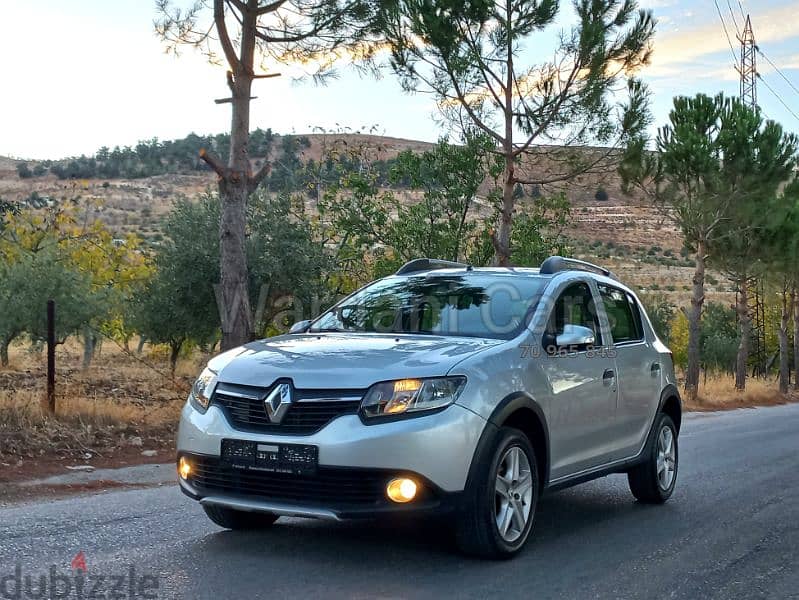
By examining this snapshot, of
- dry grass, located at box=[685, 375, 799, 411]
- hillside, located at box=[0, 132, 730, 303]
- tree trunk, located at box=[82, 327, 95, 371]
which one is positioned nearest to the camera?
dry grass, located at box=[685, 375, 799, 411]

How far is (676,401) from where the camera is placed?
28.1 feet

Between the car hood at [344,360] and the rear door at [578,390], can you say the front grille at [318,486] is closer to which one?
the car hood at [344,360]

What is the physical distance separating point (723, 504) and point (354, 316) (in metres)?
3.61

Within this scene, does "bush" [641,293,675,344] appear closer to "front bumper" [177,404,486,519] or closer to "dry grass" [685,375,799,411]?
"dry grass" [685,375,799,411]

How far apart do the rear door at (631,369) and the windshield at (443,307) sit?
3.52 ft

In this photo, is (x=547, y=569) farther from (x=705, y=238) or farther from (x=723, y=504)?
(x=705, y=238)

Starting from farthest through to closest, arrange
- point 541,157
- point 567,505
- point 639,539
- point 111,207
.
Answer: point 111,207, point 541,157, point 567,505, point 639,539

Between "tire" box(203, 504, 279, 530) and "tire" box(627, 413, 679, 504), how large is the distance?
3.16m

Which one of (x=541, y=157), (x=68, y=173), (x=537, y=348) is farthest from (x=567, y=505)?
(x=68, y=173)

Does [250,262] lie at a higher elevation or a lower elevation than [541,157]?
lower

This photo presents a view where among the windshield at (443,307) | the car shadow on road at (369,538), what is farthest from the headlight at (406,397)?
the windshield at (443,307)

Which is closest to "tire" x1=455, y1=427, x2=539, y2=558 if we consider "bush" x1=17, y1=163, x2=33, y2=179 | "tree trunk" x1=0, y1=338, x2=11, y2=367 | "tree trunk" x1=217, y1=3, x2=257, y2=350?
"tree trunk" x1=217, y1=3, x2=257, y2=350

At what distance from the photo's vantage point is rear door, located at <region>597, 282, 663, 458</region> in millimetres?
7402

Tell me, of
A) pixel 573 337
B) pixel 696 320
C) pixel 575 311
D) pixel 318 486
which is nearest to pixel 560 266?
pixel 575 311
